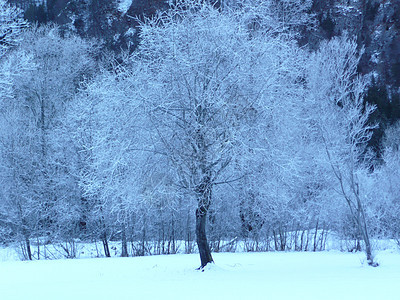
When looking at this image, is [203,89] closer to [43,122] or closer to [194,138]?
[194,138]

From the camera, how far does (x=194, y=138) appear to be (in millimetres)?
11367

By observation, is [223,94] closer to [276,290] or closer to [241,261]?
[276,290]

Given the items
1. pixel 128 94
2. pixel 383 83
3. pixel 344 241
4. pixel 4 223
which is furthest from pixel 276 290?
pixel 383 83

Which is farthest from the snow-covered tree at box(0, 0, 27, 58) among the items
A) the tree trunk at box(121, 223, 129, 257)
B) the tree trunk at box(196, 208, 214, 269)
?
the tree trunk at box(121, 223, 129, 257)

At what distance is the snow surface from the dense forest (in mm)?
1360

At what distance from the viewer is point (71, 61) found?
2508cm

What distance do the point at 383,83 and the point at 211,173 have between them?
122ft

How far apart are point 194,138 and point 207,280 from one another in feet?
10.8

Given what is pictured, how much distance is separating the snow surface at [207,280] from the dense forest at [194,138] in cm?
136

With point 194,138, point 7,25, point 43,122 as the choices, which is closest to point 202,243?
point 194,138

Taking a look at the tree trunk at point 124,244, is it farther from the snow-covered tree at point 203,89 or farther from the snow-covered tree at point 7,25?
the snow-covered tree at point 7,25

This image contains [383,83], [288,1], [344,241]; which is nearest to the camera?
[344,241]

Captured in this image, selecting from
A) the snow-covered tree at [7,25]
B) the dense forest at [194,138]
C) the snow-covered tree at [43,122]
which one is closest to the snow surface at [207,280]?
the dense forest at [194,138]

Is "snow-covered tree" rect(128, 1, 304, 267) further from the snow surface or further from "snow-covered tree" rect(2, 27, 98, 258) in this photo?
"snow-covered tree" rect(2, 27, 98, 258)
